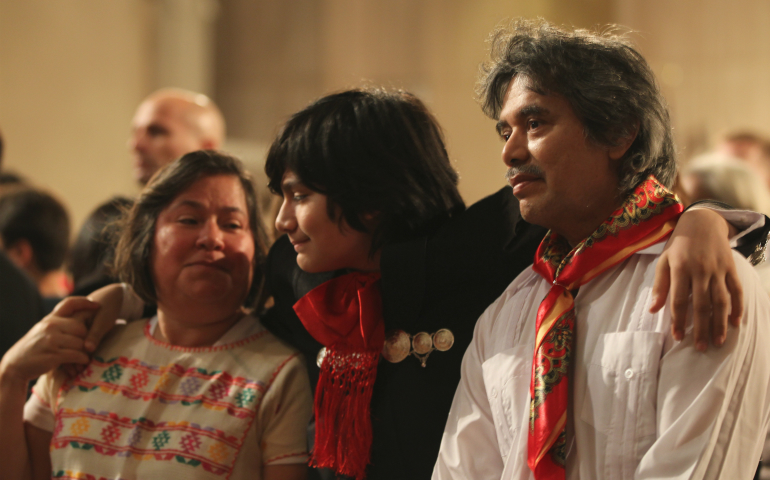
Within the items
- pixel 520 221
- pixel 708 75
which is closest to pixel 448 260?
pixel 520 221

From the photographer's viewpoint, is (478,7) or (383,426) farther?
(478,7)

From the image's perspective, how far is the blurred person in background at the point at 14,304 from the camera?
2.59 m

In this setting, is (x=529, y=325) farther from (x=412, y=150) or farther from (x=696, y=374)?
(x=412, y=150)

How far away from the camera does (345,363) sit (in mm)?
1841

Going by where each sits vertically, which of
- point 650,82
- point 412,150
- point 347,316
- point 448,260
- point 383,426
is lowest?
point 383,426

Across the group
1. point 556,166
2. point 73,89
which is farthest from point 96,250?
point 73,89

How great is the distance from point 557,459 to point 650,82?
804 mm

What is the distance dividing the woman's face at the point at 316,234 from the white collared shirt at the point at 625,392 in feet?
1.31

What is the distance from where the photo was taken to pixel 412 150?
6.21ft

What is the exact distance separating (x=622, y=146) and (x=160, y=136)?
2.66 m

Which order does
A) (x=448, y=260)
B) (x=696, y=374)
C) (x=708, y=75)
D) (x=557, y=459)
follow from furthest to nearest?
(x=708, y=75), (x=448, y=260), (x=557, y=459), (x=696, y=374)

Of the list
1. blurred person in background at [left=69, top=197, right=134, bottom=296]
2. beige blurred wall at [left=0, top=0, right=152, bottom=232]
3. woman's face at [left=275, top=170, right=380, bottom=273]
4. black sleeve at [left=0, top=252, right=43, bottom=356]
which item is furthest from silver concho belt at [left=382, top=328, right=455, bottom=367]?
beige blurred wall at [left=0, top=0, right=152, bottom=232]

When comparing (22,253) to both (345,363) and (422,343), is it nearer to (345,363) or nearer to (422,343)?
(345,363)

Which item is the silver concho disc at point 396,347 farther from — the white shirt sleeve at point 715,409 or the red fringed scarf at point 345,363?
the white shirt sleeve at point 715,409
